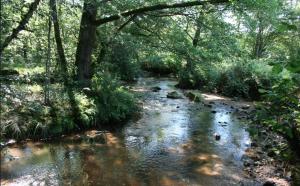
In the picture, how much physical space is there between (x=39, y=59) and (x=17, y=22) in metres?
4.66

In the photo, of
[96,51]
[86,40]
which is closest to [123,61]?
[96,51]

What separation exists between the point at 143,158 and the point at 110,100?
12.0 feet

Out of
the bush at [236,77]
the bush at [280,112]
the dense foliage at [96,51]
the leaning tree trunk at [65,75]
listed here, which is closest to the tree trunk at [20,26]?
the dense foliage at [96,51]

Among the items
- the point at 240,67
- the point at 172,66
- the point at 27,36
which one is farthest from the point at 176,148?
the point at 172,66

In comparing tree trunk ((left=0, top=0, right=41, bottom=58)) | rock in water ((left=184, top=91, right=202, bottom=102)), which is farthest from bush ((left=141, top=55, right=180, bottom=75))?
tree trunk ((left=0, top=0, right=41, bottom=58))

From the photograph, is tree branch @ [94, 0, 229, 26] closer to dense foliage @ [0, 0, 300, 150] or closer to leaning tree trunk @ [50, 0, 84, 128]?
dense foliage @ [0, 0, 300, 150]

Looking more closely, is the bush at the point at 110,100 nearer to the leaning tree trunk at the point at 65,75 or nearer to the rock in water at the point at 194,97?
the leaning tree trunk at the point at 65,75

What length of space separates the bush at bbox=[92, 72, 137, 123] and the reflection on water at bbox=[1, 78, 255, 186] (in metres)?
0.59

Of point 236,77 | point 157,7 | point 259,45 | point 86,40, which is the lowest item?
point 236,77

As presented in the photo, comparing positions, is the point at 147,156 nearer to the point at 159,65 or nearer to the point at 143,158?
the point at 143,158

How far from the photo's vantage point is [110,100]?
37.6ft

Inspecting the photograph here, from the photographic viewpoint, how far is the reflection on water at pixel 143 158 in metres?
6.95

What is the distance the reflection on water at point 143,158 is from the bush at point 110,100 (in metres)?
0.59

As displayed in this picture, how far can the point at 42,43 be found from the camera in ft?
33.7
